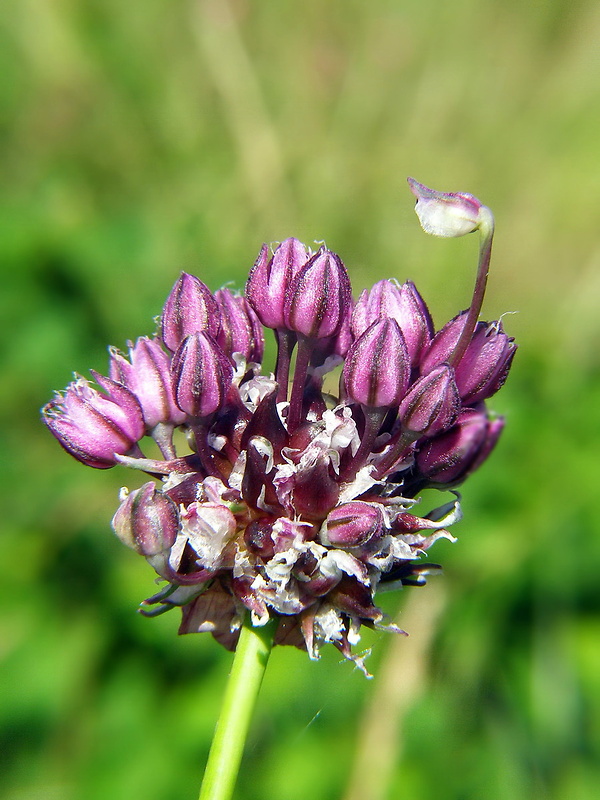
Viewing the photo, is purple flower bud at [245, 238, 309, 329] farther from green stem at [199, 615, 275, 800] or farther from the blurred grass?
the blurred grass

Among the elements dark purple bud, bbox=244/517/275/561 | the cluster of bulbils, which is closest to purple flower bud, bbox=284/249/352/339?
the cluster of bulbils

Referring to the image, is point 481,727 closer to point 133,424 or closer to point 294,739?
point 294,739

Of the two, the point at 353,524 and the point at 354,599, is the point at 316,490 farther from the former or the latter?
the point at 354,599

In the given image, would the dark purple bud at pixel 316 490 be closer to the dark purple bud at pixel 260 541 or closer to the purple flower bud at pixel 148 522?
the dark purple bud at pixel 260 541

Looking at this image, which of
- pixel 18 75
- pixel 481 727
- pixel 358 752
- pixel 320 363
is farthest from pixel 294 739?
pixel 18 75

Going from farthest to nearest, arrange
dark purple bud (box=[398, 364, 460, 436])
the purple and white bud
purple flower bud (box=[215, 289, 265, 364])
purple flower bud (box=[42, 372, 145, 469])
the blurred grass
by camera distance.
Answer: the blurred grass
purple flower bud (box=[215, 289, 265, 364])
purple flower bud (box=[42, 372, 145, 469])
dark purple bud (box=[398, 364, 460, 436])
the purple and white bud

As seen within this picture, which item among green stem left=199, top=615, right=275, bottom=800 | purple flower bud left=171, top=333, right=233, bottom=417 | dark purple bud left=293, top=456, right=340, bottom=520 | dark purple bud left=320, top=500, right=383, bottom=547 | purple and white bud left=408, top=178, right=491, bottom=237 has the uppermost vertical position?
purple and white bud left=408, top=178, right=491, bottom=237

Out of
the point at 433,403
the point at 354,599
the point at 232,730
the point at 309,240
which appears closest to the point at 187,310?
the point at 433,403

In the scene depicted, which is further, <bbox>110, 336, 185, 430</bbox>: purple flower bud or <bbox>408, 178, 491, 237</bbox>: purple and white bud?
<bbox>110, 336, 185, 430</bbox>: purple flower bud

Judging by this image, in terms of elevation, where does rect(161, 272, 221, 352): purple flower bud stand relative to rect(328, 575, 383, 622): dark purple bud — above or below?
above
